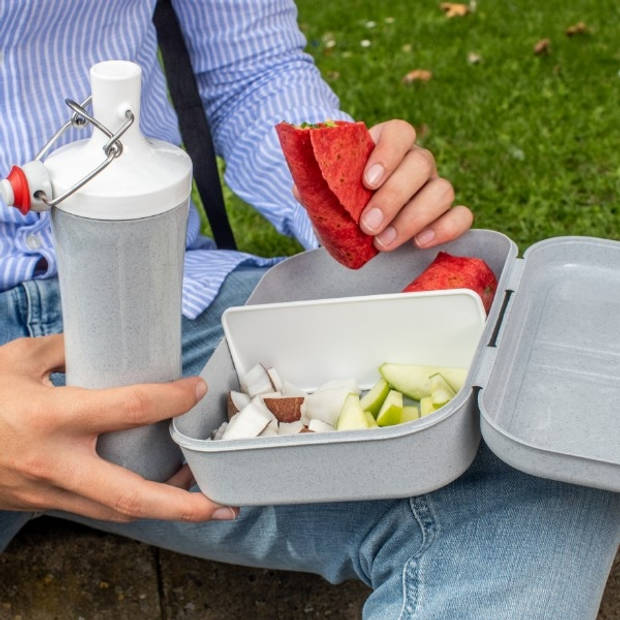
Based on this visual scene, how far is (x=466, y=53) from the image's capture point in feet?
11.1

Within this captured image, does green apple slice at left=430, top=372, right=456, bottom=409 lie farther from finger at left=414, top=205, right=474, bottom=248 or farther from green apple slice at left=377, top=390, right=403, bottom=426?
finger at left=414, top=205, right=474, bottom=248

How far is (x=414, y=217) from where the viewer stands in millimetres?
1357

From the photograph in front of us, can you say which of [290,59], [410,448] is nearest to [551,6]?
[290,59]

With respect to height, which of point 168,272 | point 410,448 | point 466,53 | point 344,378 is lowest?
point 466,53

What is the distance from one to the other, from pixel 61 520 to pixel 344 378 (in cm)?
66

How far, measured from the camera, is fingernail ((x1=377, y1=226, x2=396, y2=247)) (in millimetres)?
1347

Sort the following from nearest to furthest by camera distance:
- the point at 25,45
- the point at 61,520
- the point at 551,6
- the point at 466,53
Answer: the point at 25,45
the point at 61,520
the point at 466,53
the point at 551,6

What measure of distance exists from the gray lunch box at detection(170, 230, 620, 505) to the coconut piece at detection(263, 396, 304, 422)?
0.20 ft

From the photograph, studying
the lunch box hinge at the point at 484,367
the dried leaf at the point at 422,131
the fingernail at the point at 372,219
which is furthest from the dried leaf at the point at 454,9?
the lunch box hinge at the point at 484,367

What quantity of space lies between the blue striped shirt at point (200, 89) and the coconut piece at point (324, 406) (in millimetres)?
332

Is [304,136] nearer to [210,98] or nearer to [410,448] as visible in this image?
[410,448]

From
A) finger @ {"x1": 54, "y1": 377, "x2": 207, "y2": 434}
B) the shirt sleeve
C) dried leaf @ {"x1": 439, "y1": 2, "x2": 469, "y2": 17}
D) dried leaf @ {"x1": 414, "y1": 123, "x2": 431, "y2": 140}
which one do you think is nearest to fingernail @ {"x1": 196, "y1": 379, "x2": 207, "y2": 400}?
finger @ {"x1": 54, "y1": 377, "x2": 207, "y2": 434}

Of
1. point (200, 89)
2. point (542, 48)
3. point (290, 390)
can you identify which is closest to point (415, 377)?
point (290, 390)

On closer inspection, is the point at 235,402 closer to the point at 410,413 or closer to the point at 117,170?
the point at 410,413
